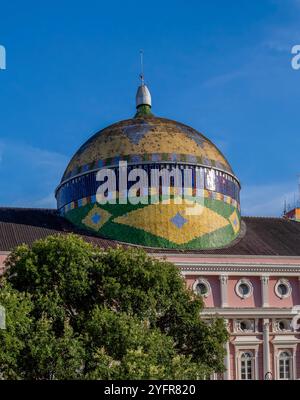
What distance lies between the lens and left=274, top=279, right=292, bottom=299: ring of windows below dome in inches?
1859

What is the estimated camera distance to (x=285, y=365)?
4644cm

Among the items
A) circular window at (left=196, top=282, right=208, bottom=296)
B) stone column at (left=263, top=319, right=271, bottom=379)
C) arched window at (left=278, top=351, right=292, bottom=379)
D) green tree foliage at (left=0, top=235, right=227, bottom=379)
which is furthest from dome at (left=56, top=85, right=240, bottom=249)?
green tree foliage at (left=0, top=235, right=227, bottom=379)

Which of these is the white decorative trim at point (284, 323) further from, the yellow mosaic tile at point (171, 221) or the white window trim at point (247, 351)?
the yellow mosaic tile at point (171, 221)

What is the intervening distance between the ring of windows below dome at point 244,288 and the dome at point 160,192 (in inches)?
116

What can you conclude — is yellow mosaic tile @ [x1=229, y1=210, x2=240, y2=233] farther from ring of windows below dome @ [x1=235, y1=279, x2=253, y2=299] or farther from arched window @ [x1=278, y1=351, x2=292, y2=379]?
arched window @ [x1=278, y1=351, x2=292, y2=379]

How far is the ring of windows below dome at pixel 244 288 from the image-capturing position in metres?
46.3

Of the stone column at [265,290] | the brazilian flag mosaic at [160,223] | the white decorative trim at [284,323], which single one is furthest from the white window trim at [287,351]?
the brazilian flag mosaic at [160,223]

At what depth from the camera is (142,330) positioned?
29656 mm

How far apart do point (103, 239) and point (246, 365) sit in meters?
11.7

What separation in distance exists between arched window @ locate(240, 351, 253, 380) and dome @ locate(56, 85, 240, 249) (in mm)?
7078

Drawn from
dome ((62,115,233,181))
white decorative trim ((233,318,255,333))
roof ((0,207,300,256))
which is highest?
dome ((62,115,233,181))
